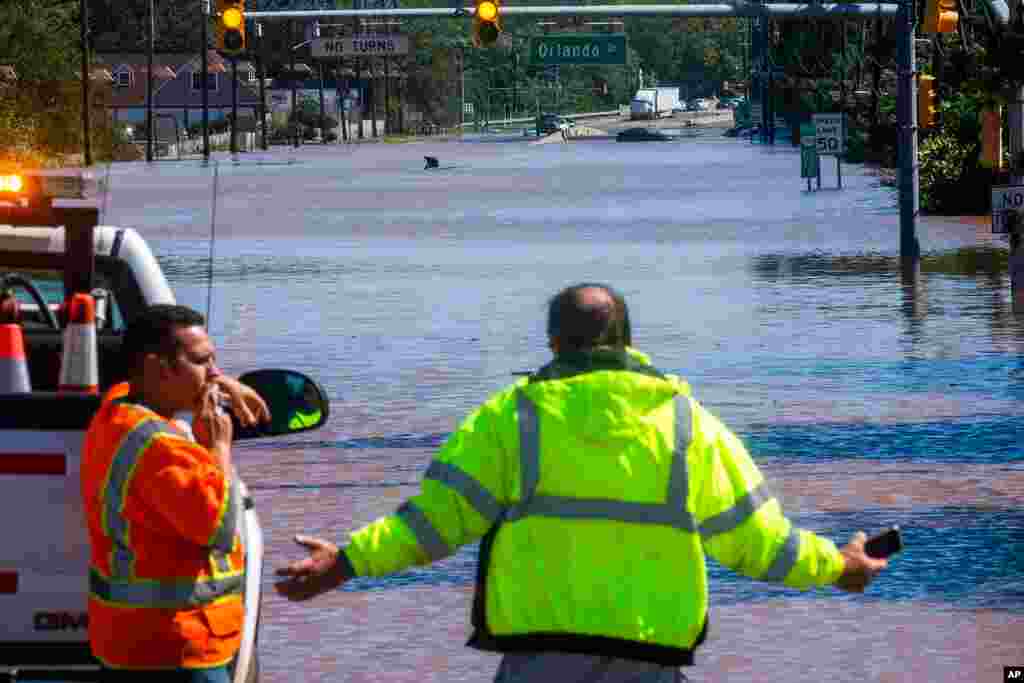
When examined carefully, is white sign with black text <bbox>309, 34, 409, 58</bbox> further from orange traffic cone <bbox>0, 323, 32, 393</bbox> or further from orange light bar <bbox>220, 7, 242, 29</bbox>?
orange traffic cone <bbox>0, 323, 32, 393</bbox>

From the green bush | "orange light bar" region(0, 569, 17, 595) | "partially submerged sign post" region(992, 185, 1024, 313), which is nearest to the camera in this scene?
"orange light bar" region(0, 569, 17, 595)

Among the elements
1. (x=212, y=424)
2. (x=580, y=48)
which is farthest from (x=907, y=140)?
(x=580, y=48)

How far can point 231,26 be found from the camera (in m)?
40.5

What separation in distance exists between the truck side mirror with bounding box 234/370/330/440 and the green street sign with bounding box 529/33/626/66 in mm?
75444

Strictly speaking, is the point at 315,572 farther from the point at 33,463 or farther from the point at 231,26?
the point at 231,26

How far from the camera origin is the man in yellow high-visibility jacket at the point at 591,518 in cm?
482

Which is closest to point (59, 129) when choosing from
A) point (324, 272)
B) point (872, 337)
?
point (324, 272)

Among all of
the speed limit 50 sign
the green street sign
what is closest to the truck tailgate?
the speed limit 50 sign

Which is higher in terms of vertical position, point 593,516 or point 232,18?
point 232,18

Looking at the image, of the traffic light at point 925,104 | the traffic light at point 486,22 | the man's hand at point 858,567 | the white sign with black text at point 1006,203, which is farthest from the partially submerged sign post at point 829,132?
the man's hand at point 858,567

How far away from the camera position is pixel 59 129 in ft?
300

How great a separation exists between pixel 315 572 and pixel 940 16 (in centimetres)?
2870

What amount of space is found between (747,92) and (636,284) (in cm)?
15809

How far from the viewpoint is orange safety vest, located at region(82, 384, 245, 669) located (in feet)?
17.5
